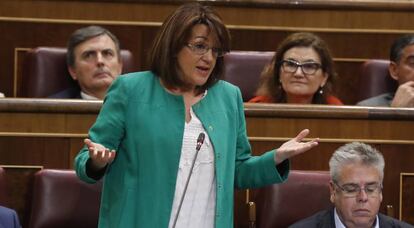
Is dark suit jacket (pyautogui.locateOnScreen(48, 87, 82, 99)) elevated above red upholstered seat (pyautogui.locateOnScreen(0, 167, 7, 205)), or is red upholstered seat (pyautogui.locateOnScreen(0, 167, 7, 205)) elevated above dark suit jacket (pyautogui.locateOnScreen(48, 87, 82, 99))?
dark suit jacket (pyautogui.locateOnScreen(48, 87, 82, 99))

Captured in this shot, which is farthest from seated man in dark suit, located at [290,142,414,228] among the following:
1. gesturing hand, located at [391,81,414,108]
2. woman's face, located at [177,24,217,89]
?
gesturing hand, located at [391,81,414,108]

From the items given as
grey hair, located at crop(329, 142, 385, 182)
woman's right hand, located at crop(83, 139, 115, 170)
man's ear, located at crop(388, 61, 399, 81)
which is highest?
man's ear, located at crop(388, 61, 399, 81)

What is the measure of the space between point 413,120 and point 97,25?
628mm

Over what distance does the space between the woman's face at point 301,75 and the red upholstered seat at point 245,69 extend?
10cm

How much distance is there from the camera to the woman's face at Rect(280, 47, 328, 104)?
150 centimetres

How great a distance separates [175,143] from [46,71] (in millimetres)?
691

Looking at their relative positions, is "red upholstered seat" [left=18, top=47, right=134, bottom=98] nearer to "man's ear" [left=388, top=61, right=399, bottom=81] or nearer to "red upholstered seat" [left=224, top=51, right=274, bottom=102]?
"red upholstered seat" [left=224, top=51, right=274, bottom=102]

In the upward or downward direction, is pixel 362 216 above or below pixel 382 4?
below

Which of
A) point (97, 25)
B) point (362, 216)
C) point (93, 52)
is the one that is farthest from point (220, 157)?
point (97, 25)

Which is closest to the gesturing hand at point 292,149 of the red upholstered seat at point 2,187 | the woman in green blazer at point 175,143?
the woman in green blazer at point 175,143

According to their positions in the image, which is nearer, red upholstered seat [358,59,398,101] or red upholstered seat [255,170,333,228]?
red upholstered seat [255,170,333,228]

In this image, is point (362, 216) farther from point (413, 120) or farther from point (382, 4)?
point (382, 4)

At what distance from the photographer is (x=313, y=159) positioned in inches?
49.7

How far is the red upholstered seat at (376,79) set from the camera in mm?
1635
